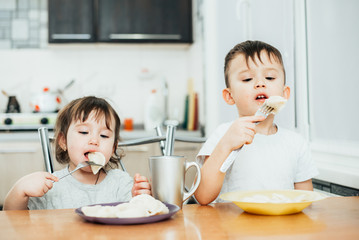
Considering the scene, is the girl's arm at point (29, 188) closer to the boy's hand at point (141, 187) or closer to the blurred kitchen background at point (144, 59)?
the boy's hand at point (141, 187)

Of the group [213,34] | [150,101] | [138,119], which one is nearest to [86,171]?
[213,34]

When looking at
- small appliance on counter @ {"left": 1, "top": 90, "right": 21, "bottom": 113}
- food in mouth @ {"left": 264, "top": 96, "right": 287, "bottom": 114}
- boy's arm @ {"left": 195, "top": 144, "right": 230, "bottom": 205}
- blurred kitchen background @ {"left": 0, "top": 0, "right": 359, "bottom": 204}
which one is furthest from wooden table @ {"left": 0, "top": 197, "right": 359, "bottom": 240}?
small appliance on counter @ {"left": 1, "top": 90, "right": 21, "bottom": 113}

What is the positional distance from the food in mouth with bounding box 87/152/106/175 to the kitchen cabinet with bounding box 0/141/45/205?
Answer: 71.2 inches

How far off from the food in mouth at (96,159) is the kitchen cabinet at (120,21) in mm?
2230

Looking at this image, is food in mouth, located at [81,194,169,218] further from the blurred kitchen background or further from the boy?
the blurred kitchen background

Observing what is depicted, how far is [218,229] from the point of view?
0.75 meters

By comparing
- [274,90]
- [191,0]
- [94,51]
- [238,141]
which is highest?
[191,0]

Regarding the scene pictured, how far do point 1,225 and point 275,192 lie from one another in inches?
23.7

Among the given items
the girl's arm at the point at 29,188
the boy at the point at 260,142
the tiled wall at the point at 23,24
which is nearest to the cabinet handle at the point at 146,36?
the tiled wall at the point at 23,24

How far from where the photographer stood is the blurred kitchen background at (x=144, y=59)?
2.02 meters

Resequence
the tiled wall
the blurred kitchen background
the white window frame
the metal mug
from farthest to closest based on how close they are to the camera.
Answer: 1. the tiled wall
2. the blurred kitchen background
3. the white window frame
4. the metal mug

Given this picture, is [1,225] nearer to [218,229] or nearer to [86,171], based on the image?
[218,229]

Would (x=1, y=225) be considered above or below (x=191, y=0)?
below

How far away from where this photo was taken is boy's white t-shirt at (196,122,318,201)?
123 centimetres
